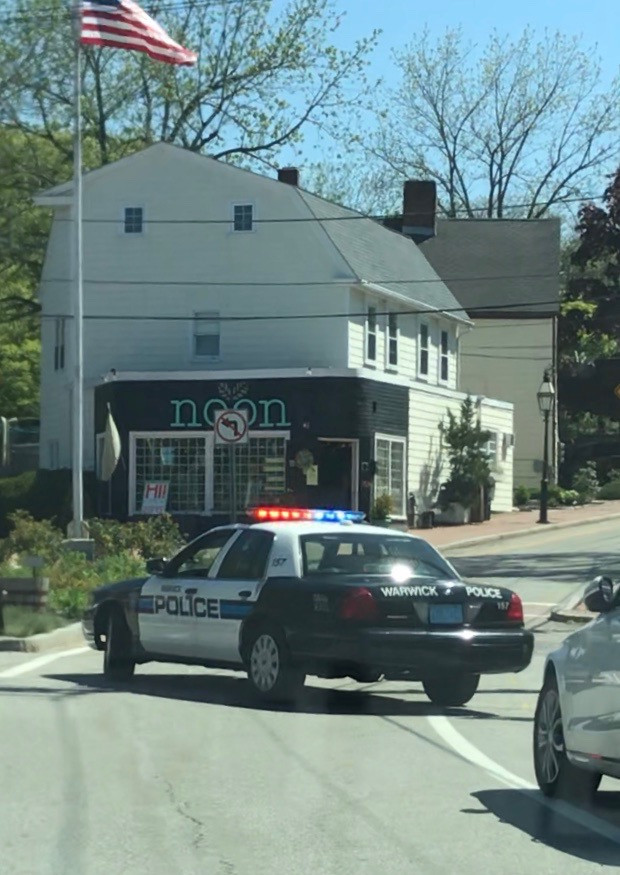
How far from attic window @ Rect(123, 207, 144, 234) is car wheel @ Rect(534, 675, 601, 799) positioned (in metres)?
36.2

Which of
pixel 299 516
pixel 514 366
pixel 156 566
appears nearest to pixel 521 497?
pixel 514 366

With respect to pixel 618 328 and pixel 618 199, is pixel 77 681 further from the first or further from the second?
pixel 618 328

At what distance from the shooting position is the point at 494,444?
165 feet

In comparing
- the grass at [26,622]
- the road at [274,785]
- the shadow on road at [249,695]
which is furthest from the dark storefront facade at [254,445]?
the road at [274,785]

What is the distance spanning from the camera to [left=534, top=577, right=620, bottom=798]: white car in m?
8.74

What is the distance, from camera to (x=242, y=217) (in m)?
44.2

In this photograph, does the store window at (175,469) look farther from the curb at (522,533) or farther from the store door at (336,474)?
the curb at (522,533)

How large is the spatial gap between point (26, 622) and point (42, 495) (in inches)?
961

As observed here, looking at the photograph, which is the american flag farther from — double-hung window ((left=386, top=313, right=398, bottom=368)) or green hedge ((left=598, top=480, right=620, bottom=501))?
green hedge ((left=598, top=480, right=620, bottom=501))

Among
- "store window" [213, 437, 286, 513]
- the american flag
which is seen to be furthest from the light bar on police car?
"store window" [213, 437, 286, 513]

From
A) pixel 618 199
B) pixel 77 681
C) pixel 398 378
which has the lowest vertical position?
pixel 77 681

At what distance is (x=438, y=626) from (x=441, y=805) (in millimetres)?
4083

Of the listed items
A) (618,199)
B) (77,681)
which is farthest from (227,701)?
(618,199)

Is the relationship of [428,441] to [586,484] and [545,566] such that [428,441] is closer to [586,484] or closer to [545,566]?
[586,484]
